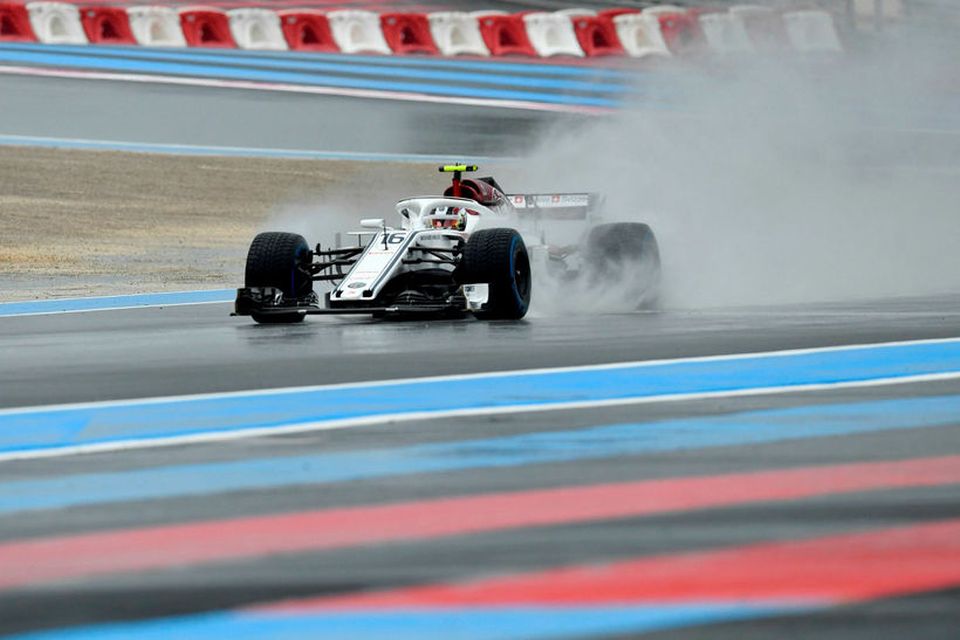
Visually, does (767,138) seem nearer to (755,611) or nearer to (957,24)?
(957,24)

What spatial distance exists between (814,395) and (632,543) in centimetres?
321

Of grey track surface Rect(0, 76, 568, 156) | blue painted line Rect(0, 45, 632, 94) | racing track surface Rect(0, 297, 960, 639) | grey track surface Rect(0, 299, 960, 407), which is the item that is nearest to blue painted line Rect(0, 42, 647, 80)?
blue painted line Rect(0, 45, 632, 94)

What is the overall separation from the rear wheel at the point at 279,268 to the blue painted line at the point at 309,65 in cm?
1756

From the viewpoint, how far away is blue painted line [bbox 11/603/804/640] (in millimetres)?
3787

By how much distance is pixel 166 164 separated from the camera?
2380 centimetres

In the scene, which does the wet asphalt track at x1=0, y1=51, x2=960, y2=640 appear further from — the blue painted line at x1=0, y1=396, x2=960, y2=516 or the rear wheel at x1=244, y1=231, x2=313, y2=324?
the rear wheel at x1=244, y1=231, x2=313, y2=324

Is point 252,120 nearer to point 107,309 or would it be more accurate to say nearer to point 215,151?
point 215,151

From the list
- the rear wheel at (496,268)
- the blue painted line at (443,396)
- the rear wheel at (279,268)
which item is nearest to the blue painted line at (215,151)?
the rear wheel at (279,268)

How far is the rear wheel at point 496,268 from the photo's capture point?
11641 millimetres

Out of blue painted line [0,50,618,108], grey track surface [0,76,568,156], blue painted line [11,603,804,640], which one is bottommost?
blue painted line [11,603,804,640]

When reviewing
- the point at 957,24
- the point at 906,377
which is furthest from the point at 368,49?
the point at 906,377

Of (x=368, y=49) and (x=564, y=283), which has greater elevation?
(x=368, y=49)

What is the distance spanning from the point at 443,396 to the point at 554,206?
6.19m

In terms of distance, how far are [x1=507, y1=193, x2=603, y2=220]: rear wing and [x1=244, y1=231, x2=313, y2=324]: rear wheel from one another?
79.3 inches
